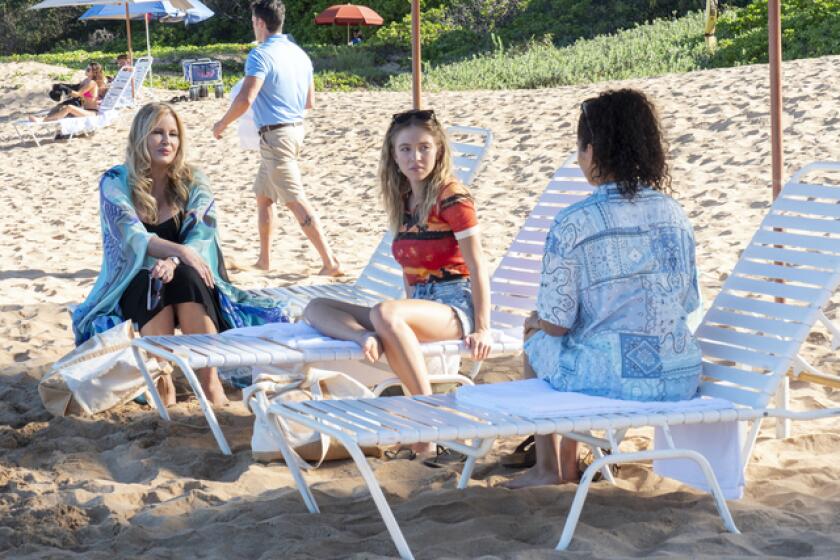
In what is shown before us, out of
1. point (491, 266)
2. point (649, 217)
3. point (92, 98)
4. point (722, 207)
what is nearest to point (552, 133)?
point (722, 207)

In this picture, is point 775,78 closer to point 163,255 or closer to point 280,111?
point 163,255

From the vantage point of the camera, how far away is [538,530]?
328 cm

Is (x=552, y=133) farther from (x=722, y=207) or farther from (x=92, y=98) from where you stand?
(x=92, y=98)

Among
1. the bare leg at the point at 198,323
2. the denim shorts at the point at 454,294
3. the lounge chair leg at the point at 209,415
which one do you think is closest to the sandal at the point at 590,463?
the denim shorts at the point at 454,294

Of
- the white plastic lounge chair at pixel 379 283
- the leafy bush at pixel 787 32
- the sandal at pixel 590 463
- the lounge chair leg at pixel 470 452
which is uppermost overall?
the leafy bush at pixel 787 32

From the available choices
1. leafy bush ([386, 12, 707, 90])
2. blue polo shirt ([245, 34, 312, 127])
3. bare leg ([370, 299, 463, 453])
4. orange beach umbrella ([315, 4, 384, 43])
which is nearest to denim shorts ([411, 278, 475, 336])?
bare leg ([370, 299, 463, 453])

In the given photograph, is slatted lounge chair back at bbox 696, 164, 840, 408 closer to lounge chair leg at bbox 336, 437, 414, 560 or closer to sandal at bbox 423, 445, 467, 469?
sandal at bbox 423, 445, 467, 469

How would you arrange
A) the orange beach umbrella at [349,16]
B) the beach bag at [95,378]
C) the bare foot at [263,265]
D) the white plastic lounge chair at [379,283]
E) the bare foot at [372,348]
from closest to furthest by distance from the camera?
the bare foot at [372,348] → the beach bag at [95,378] → the white plastic lounge chair at [379,283] → the bare foot at [263,265] → the orange beach umbrella at [349,16]

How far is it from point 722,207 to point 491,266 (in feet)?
6.26

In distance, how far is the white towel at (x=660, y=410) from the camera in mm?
3299

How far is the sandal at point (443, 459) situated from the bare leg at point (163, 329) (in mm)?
1247

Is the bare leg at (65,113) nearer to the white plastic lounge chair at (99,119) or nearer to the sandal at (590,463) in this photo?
the white plastic lounge chair at (99,119)

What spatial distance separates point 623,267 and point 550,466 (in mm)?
631

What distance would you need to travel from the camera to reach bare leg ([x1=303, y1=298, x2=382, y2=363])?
408 centimetres
